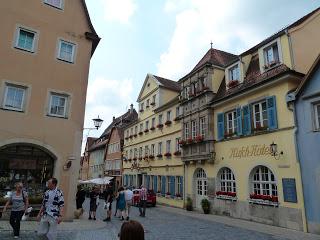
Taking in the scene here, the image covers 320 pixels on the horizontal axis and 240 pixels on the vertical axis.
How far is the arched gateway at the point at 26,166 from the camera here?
46.4ft

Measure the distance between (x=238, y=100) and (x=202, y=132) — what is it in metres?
4.43

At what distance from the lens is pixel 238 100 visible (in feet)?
61.5

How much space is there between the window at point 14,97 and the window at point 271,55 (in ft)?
44.5

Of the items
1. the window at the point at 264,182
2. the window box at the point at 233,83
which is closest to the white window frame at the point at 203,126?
the window box at the point at 233,83

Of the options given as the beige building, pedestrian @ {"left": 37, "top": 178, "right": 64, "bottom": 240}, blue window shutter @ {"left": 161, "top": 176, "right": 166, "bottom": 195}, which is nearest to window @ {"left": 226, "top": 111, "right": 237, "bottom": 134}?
the beige building

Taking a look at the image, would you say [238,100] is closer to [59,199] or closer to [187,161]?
[187,161]

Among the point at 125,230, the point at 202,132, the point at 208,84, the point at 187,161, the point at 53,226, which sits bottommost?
the point at 53,226

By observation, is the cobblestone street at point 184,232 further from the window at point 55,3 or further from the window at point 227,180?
the window at point 55,3

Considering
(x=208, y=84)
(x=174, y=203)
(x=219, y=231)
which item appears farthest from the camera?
(x=174, y=203)

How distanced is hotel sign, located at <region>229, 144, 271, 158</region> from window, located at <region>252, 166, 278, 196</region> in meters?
0.87

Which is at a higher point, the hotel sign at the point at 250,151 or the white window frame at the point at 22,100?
the white window frame at the point at 22,100

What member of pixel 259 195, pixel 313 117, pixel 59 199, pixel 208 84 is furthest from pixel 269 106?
pixel 59 199

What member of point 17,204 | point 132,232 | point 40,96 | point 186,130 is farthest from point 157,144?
point 132,232

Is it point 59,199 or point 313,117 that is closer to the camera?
point 59,199
